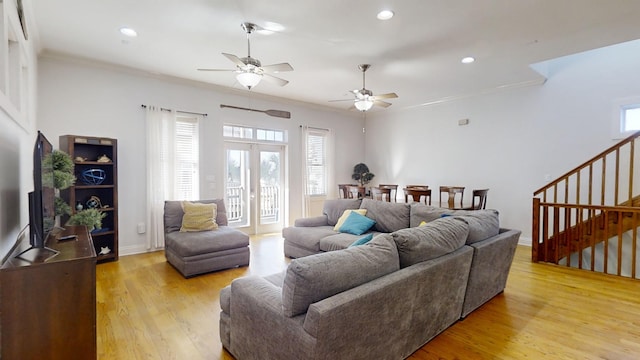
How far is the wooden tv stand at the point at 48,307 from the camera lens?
5.24 ft

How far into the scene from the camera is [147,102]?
16.1 feet

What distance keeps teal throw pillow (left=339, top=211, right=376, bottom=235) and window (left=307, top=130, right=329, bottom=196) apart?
263 cm

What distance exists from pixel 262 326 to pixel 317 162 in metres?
5.59

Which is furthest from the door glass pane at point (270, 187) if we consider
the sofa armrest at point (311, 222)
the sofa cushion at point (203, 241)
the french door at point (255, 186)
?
the sofa cushion at point (203, 241)

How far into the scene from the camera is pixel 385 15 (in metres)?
3.05

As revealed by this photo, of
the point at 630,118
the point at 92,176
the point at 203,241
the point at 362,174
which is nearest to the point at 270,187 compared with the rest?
the point at 362,174

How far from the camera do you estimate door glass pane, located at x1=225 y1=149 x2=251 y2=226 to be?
5.98m

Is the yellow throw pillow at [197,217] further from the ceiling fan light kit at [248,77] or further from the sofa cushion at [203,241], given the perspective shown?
the ceiling fan light kit at [248,77]

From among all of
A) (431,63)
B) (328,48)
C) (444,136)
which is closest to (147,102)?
(328,48)

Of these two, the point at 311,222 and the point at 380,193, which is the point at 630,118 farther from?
the point at 311,222

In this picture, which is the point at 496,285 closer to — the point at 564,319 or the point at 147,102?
the point at 564,319

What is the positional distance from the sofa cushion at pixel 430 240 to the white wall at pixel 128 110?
4255 millimetres

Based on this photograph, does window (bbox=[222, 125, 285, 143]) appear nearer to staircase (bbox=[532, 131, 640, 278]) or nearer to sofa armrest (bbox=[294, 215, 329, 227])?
sofa armrest (bbox=[294, 215, 329, 227])

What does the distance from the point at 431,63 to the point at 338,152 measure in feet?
11.6
